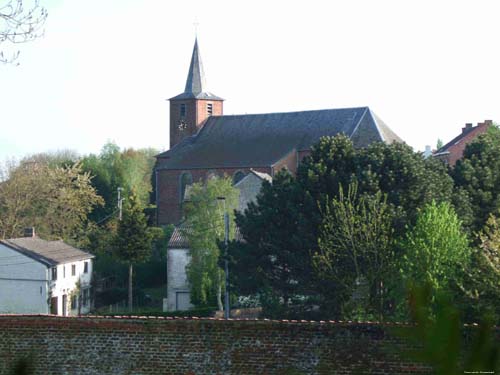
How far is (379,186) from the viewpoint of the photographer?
28.6 metres


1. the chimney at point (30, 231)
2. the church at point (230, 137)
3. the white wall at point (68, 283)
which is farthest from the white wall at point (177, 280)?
the church at point (230, 137)

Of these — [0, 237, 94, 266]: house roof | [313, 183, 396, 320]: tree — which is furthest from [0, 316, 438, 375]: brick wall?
[0, 237, 94, 266]: house roof

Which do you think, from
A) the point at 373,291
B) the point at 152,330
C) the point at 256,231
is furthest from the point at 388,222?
the point at 152,330

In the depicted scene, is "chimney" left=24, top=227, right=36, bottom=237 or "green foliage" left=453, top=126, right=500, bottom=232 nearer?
"green foliage" left=453, top=126, right=500, bottom=232

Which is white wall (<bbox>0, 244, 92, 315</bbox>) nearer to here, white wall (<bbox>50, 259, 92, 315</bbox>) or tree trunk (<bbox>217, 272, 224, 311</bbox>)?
white wall (<bbox>50, 259, 92, 315</bbox>)

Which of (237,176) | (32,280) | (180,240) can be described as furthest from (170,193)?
(32,280)

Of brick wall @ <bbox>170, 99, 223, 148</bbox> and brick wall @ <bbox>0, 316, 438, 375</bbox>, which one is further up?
brick wall @ <bbox>170, 99, 223, 148</bbox>

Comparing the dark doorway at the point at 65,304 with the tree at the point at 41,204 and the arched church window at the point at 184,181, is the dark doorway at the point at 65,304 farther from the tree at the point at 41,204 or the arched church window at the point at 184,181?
the arched church window at the point at 184,181

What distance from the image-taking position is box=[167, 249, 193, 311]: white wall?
141 feet

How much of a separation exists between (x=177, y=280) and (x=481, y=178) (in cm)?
1816

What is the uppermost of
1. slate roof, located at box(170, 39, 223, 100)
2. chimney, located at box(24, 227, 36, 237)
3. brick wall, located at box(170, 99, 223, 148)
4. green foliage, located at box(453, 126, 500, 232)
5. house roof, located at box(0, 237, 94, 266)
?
slate roof, located at box(170, 39, 223, 100)

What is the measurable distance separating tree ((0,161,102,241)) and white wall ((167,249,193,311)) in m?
11.7

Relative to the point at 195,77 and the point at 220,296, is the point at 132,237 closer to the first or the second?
the point at 220,296

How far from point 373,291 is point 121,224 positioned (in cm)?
2338
